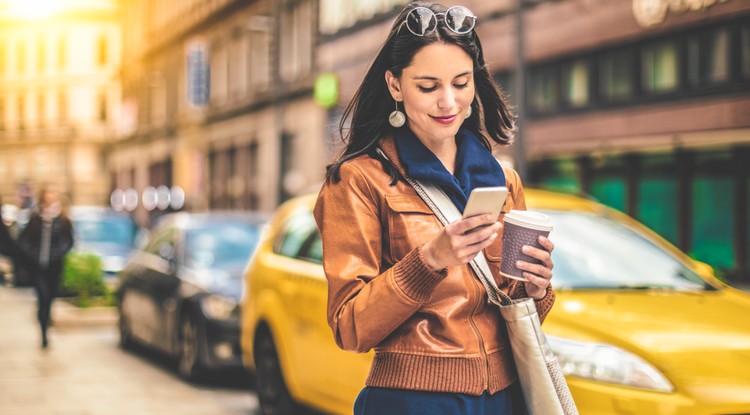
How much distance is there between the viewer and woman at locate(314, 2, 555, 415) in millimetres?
2570

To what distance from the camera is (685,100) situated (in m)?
20.7

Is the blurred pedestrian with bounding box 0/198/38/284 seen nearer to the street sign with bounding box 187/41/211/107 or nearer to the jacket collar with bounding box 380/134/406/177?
the jacket collar with bounding box 380/134/406/177

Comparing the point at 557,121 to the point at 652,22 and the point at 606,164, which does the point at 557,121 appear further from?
the point at 652,22

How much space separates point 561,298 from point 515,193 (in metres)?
2.73

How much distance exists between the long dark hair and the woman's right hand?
0.35 meters

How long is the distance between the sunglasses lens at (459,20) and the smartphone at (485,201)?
547 millimetres

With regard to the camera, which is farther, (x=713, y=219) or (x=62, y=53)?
(x=62, y=53)

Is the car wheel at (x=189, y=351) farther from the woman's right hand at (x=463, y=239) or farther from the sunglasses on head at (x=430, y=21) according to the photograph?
the woman's right hand at (x=463, y=239)

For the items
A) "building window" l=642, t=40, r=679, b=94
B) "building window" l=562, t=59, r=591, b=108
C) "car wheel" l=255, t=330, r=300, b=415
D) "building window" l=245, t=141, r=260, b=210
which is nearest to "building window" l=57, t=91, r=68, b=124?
"building window" l=245, t=141, r=260, b=210

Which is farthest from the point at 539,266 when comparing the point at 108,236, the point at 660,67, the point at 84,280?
the point at 660,67

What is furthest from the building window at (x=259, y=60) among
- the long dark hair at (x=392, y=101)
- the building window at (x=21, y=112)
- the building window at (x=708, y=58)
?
the building window at (x=21, y=112)

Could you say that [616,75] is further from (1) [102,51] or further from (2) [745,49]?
(1) [102,51]

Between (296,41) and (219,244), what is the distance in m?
29.8

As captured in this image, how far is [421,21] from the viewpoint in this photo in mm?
2660
